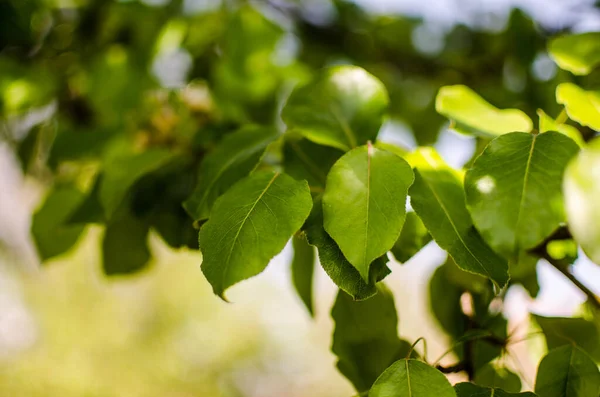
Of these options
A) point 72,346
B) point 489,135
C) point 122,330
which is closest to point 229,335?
point 122,330

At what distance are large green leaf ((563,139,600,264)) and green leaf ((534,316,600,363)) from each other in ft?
0.86

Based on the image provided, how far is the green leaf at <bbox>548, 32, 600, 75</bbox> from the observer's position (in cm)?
45

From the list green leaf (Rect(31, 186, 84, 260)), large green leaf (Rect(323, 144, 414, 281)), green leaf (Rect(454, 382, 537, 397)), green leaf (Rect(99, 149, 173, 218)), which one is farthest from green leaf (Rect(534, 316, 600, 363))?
green leaf (Rect(31, 186, 84, 260))

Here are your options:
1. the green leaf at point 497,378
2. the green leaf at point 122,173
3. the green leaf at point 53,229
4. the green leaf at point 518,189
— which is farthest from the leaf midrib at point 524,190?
the green leaf at point 53,229

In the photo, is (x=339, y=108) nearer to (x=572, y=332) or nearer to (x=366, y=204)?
(x=366, y=204)

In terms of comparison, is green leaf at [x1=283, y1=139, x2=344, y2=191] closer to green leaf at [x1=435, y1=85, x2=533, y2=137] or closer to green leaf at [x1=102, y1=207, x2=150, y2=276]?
green leaf at [x1=435, y1=85, x2=533, y2=137]

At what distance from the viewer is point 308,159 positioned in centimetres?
46

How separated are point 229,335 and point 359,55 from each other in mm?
3675

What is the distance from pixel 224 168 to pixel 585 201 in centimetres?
28

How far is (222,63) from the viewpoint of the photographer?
865mm

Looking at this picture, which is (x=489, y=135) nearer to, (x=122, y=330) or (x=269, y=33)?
(x=269, y=33)

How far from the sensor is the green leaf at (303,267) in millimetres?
510

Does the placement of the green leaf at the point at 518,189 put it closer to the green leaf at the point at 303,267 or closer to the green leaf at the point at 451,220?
the green leaf at the point at 451,220

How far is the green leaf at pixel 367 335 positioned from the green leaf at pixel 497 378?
8 cm
